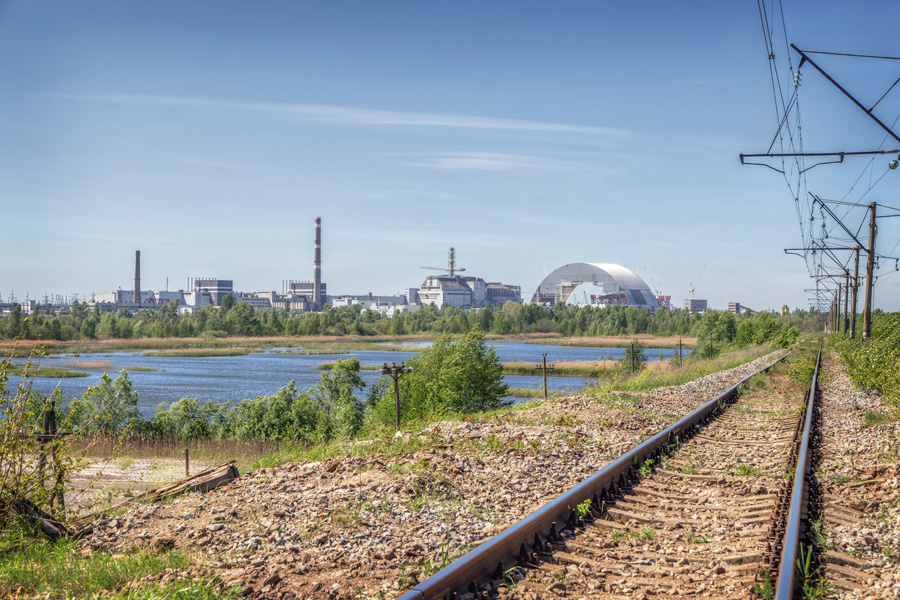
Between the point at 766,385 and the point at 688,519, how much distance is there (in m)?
14.8

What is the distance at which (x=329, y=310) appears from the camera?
15975 cm


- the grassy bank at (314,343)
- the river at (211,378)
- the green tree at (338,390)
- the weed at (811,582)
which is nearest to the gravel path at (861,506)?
the weed at (811,582)

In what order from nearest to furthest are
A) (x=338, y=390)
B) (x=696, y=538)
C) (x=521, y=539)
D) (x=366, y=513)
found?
(x=521, y=539) < (x=696, y=538) < (x=366, y=513) < (x=338, y=390)

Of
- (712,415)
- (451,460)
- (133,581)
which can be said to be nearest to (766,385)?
(712,415)

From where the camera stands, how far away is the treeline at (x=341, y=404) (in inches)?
1152

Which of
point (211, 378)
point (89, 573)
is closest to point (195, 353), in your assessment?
point (211, 378)

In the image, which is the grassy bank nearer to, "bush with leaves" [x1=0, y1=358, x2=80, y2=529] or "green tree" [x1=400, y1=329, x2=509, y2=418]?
"green tree" [x1=400, y1=329, x2=509, y2=418]

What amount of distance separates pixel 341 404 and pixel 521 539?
114ft

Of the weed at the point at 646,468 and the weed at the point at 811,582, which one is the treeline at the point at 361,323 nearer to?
the weed at the point at 646,468

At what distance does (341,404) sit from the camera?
127ft

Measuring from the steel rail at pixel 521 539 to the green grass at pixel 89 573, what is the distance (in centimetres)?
143

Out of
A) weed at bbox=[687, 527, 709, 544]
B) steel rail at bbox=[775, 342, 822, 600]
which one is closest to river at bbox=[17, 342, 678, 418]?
steel rail at bbox=[775, 342, 822, 600]

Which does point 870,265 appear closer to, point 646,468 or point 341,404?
point 341,404

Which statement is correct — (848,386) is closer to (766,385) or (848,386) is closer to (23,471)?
(766,385)
